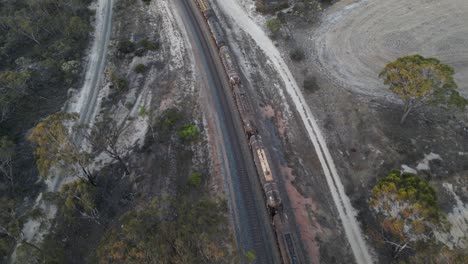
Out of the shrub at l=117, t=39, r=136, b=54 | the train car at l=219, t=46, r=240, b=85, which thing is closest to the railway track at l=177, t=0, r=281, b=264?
the train car at l=219, t=46, r=240, b=85

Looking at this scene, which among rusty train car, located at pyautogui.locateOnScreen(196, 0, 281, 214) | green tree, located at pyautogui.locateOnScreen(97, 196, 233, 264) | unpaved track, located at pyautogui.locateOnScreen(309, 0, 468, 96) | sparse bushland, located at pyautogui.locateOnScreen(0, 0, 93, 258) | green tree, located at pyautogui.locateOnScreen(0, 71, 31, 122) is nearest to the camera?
green tree, located at pyautogui.locateOnScreen(97, 196, 233, 264)

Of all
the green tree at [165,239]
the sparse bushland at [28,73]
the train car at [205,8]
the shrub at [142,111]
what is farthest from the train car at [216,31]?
the green tree at [165,239]

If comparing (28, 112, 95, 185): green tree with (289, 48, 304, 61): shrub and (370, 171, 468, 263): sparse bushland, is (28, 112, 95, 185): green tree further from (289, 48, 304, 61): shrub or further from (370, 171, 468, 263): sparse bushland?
(289, 48, 304, 61): shrub

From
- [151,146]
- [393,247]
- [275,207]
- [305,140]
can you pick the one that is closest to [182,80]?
A: [151,146]

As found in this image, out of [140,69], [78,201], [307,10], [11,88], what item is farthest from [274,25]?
[11,88]

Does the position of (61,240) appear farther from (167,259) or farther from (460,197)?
(460,197)
